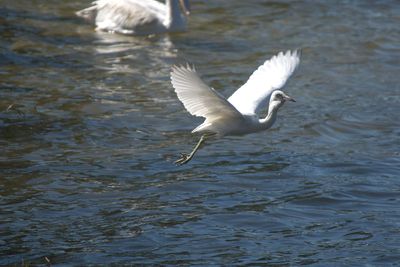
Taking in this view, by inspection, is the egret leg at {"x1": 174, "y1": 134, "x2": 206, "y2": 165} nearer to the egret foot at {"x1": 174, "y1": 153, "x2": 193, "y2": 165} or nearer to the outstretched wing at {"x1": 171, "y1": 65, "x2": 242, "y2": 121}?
the egret foot at {"x1": 174, "y1": 153, "x2": 193, "y2": 165}

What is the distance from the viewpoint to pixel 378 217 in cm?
802

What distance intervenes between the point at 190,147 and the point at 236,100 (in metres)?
0.96

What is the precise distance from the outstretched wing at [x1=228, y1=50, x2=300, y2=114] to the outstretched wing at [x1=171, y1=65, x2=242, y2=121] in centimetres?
64

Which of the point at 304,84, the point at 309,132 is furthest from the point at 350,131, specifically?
the point at 304,84

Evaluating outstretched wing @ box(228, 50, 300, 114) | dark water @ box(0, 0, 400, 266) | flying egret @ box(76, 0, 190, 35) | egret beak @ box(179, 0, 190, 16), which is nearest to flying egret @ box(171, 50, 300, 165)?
outstretched wing @ box(228, 50, 300, 114)

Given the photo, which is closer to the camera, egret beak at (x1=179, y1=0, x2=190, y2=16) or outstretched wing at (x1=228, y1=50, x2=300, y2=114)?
outstretched wing at (x1=228, y1=50, x2=300, y2=114)

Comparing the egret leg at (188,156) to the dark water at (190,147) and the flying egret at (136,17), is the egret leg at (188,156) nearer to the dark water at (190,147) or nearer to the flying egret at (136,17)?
the dark water at (190,147)

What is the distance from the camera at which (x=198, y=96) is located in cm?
777

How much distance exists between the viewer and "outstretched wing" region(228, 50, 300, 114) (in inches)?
345

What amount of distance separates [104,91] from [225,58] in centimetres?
214

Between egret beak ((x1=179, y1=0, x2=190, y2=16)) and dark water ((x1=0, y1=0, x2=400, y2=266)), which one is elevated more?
egret beak ((x1=179, y1=0, x2=190, y2=16))

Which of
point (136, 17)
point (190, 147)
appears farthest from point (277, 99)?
point (136, 17)

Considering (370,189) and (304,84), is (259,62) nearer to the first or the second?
(304,84)

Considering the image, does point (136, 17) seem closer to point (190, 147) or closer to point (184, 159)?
point (190, 147)
